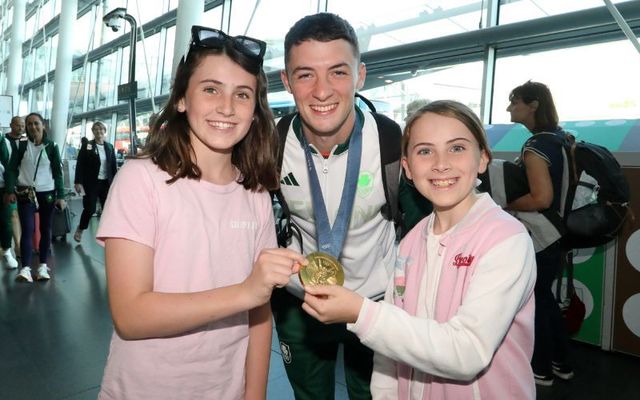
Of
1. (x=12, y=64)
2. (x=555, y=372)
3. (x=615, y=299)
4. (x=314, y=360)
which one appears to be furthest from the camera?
(x=12, y=64)

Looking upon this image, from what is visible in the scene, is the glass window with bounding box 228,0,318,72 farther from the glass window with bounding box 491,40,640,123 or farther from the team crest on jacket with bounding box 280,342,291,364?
the team crest on jacket with bounding box 280,342,291,364

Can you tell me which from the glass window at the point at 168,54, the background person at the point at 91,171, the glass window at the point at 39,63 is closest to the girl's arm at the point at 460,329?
the background person at the point at 91,171

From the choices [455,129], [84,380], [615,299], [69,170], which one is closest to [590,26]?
[615,299]

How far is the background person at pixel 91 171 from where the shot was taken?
24.4 ft

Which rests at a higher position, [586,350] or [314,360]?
[314,360]

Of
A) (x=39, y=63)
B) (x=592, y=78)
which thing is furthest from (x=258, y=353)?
(x=39, y=63)

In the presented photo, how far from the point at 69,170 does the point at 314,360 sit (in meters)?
12.3

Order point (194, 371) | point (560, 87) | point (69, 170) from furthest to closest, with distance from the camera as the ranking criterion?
point (69, 170)
point (560, 87)
point (194, 371)

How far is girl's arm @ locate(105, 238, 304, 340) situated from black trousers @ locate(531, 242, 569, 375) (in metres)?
2.40

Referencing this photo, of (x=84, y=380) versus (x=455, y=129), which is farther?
(x=84, y=380)

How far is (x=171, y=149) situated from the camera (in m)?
1.30

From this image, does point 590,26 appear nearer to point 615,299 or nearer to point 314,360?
point 615,299

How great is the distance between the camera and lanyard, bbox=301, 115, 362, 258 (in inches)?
65.7

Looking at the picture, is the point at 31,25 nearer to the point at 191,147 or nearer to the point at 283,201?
the point at 283,201
